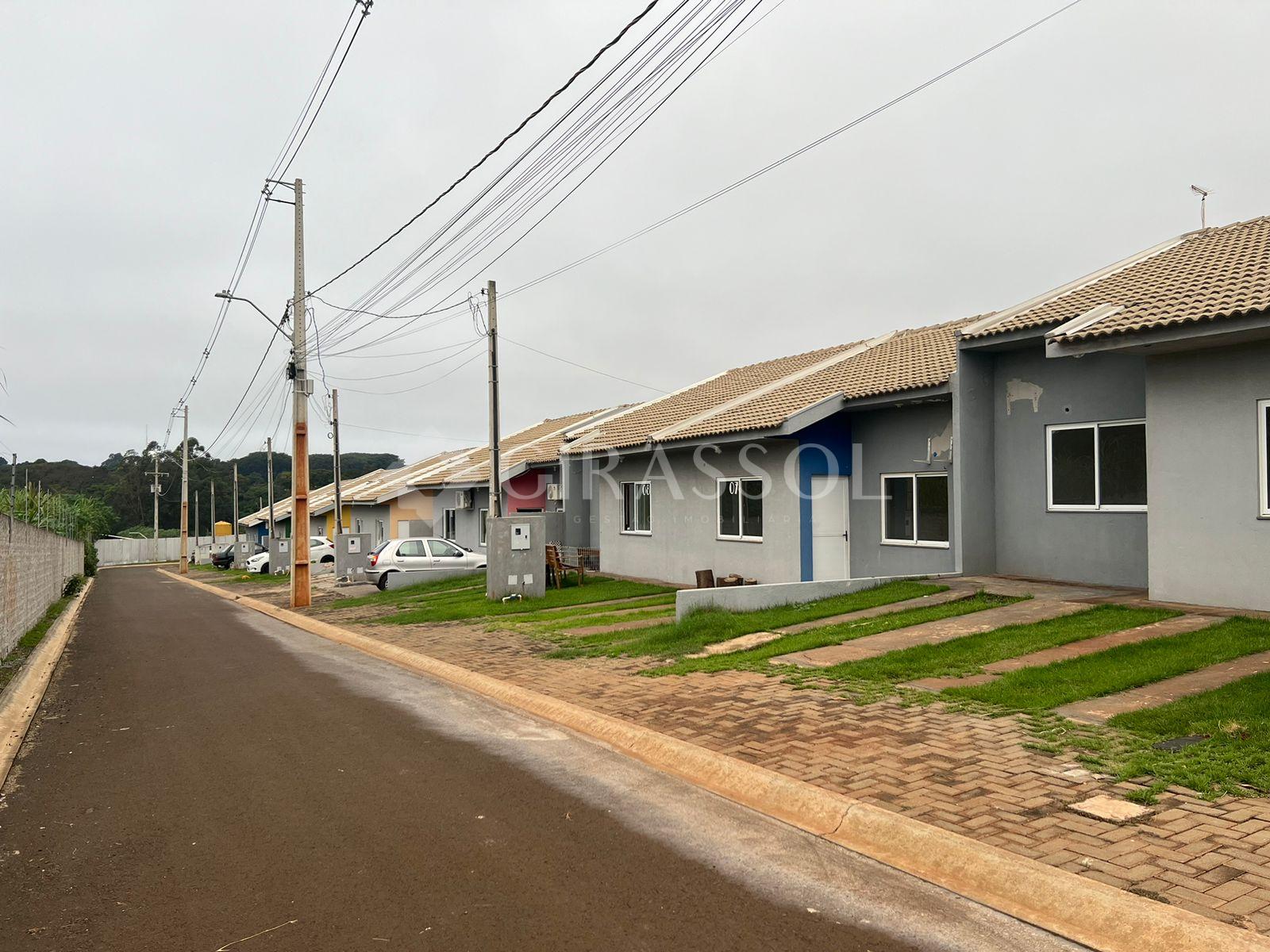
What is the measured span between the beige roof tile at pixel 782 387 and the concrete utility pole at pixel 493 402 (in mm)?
3285

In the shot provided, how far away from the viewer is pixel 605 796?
646 cm

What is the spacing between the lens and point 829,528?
1794cm

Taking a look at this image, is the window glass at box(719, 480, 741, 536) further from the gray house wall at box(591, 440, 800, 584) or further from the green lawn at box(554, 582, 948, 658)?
the green lawn at box(554, 582, 948, 658)

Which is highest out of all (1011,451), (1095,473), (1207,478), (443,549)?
(1011,451)

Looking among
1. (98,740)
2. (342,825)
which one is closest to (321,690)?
(98,740)

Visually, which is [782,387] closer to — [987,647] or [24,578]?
[987,647]

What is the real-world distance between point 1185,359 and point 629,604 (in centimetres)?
1029

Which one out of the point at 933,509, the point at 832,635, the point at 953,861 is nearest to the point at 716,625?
the point at 832,635

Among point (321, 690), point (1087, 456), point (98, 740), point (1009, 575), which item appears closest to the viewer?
point (98, 740)

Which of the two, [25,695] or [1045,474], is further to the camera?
[1045,474]

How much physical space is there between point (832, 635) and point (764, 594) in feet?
7.93

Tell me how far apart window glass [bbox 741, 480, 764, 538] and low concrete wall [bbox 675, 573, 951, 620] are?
14.1ft

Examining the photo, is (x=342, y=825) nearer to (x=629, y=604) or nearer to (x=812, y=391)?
(x=629, y=604)

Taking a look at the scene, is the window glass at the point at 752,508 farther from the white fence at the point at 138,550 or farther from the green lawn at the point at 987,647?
the white fence at the point at 138,550
